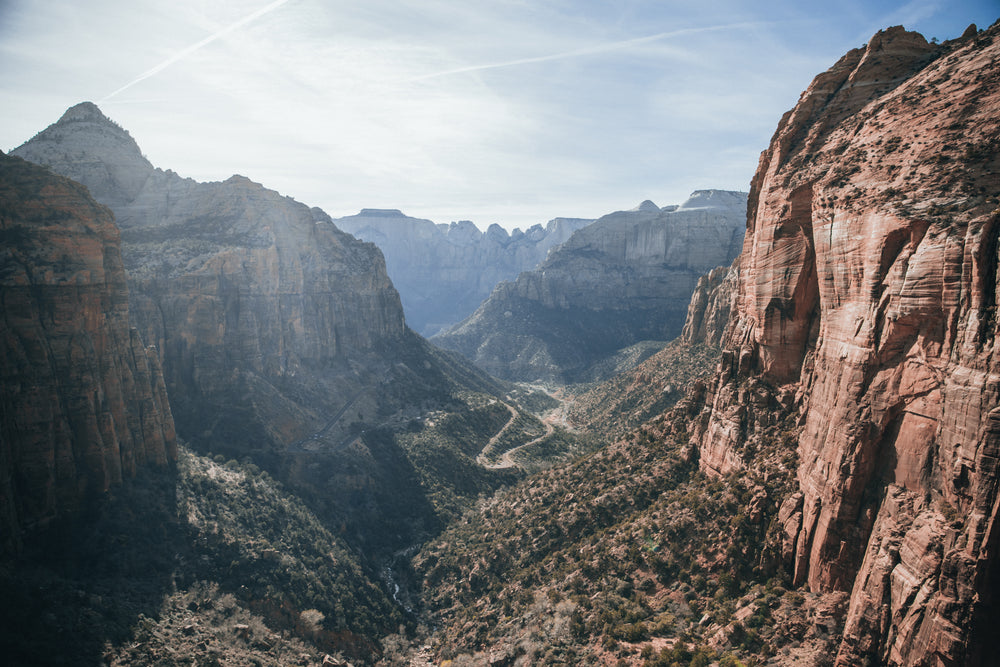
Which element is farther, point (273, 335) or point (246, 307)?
point (273, 335)

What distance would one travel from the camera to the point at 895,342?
73.4ft

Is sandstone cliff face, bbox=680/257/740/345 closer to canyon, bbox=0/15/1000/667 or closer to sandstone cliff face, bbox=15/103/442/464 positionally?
canyon, bbox=0/15/1000/667

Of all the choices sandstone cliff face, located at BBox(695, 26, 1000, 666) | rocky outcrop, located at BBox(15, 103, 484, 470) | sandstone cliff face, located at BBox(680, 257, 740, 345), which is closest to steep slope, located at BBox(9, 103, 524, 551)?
rocky outcrop, located at BBox(15, 103, 484, 470)

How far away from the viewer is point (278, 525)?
59.3 meters

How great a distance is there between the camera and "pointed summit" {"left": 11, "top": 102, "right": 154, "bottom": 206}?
9244 cm

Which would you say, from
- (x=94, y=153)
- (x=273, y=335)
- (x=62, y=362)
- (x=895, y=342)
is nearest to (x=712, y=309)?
(x=895, y=342)

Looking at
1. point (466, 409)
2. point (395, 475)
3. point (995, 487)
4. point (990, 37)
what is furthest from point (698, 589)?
point (466, 409)

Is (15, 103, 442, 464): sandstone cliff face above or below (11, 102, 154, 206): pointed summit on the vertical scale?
below

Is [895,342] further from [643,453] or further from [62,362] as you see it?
[62,362]

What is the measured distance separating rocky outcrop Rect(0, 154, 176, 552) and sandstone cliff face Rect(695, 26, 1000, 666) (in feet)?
180

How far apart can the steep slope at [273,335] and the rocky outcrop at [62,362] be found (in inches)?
912

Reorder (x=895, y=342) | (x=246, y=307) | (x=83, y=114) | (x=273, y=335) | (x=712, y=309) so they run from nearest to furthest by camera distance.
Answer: (x=895, y=342)
(x=246, y=307)
(x=273, y=335)
(x=712, y=309)
(x=83, y=114)

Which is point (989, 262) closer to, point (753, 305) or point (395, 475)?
point (753, 305)

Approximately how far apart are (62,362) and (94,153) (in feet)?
269
